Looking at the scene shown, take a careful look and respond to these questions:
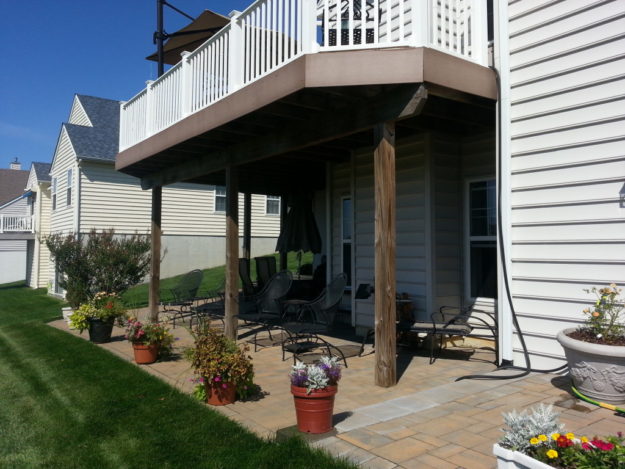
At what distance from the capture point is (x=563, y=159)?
4875 millimetres

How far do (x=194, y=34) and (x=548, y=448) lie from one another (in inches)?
423

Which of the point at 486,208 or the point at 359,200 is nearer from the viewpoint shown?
the point at 486,208

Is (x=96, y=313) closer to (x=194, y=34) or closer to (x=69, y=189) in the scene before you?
(x=194, y=34)

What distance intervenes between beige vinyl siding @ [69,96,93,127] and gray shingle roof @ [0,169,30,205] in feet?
65.7

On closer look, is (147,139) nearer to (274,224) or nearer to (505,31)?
(505,31)

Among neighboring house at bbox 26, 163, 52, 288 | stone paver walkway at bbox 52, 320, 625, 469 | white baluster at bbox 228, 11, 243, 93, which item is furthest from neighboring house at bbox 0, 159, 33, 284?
stone paver walkway at bbox 52, 320, 625, 469

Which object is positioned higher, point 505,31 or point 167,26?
point 167,26

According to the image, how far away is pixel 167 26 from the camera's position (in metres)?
11.9

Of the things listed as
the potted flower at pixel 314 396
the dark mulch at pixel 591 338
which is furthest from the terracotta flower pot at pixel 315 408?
the dark mulch at pixel 591 338

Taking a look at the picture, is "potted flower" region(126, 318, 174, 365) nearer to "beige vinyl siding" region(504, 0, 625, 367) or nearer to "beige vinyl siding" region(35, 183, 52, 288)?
"beige vinyl siding" region(504, 0, 625, 367)

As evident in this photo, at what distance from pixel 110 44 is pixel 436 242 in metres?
14.5

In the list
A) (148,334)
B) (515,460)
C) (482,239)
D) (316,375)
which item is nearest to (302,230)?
(482,239)

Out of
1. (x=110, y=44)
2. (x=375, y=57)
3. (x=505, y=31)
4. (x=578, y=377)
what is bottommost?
(x=578, y=377)

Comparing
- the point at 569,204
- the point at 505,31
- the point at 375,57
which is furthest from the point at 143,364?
the point at 505,31
